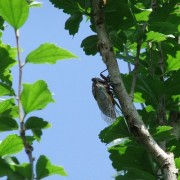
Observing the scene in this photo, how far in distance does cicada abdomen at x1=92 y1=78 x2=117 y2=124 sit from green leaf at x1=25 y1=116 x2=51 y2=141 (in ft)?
0.67

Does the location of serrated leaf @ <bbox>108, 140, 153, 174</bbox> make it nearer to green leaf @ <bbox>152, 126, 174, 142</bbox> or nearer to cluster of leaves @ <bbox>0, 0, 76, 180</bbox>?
green leaf @ <bbox>152, 126, 174, 142</bbox>

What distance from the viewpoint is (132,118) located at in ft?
5.00

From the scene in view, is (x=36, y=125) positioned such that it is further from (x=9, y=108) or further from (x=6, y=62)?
(x=6, y=62)

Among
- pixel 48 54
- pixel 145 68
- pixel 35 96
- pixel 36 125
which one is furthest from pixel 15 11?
pixel 145 68

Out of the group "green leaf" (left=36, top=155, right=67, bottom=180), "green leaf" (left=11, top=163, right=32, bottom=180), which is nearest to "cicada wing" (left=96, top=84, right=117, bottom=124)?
"green leaf" (left=36, top=155, right=67, bottom=180)

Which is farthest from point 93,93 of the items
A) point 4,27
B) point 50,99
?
point 4,27

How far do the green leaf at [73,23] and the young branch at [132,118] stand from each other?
325 mm

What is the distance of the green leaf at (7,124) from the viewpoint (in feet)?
5.39

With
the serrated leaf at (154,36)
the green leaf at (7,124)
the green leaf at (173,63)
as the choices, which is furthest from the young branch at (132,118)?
the green leaf at (173,63)

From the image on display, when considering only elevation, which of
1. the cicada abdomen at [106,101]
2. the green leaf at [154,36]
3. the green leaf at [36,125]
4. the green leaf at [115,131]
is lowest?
the green leaf at [115,131]

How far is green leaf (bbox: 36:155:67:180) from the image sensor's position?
1579 millimetres

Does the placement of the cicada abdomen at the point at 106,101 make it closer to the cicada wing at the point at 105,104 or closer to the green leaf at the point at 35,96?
the cicada wing at the point at 105,104

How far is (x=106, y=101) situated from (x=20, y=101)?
31 cm

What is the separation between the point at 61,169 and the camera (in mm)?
1607
